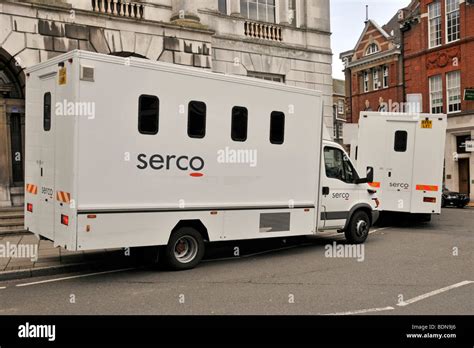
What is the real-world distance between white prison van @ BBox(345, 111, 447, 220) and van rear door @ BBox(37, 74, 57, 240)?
10.3m

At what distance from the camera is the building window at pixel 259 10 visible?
17436mm

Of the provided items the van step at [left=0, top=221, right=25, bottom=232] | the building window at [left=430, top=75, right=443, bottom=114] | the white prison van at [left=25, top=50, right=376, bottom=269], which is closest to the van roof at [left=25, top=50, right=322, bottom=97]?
the white prison van at [left=25, top=50, right=376, bottom=269]

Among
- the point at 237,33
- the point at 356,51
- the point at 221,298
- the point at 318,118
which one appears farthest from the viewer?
the point at 356,51

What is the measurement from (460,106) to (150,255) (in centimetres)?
2857

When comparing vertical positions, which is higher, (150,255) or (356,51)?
(356,51)

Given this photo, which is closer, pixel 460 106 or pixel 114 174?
pixel 114 174

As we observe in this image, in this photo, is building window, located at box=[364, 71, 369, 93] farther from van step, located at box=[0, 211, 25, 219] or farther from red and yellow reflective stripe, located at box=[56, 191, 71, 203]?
red and yellow reflective stripe, located at box=[56, 191, 71, 203]

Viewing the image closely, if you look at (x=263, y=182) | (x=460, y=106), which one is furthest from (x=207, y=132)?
(x=460, y=106)

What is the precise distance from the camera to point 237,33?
16.9 m

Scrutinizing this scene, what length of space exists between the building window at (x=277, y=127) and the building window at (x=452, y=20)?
1061 inches

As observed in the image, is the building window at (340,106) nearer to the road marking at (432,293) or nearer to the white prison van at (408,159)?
the white prison van at (408,159)

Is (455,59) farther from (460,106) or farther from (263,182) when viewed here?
(263,182)

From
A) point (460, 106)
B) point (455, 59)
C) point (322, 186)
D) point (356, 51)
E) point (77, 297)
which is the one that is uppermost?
point (356, 51)

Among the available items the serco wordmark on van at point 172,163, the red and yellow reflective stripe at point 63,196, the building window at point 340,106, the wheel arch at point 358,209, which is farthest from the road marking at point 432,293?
the building window at point 340,106
